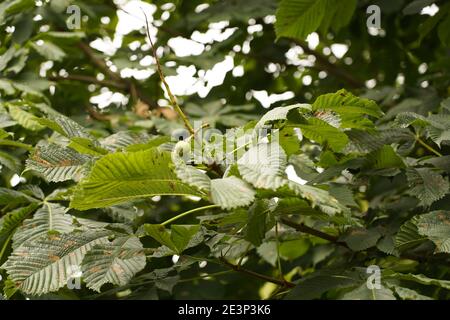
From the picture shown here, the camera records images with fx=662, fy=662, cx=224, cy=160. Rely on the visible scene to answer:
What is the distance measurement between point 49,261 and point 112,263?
0.11m

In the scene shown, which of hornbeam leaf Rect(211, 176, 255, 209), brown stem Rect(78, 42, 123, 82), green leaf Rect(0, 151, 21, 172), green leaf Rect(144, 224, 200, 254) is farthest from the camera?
brown stem Rect(78, 42, 123, 82)

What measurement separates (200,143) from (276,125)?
152 millimetres

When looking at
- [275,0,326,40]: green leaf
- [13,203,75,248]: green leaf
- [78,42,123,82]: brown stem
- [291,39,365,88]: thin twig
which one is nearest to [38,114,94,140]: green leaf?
[13,203,75,248]: green leaf

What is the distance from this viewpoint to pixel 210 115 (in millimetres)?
2168

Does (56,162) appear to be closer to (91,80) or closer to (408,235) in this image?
(408,235)

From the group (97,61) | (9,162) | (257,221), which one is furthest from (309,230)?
(97,61)

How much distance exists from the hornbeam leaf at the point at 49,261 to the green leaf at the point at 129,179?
0.16 m

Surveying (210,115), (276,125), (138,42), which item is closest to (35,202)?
(276,125)

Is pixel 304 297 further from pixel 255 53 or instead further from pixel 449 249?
pixel 255 53

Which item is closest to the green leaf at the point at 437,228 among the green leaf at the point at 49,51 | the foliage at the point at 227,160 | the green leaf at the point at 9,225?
the foliage at the point at 227,160

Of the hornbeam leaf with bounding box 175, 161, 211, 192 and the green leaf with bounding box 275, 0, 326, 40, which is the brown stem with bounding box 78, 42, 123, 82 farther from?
the hornbeam leaf with bounding box 175, 161, 211, 192

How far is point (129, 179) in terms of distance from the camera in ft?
3.30

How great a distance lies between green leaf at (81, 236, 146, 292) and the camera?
44.8 inches

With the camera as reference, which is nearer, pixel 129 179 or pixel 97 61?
pixel 129 179
